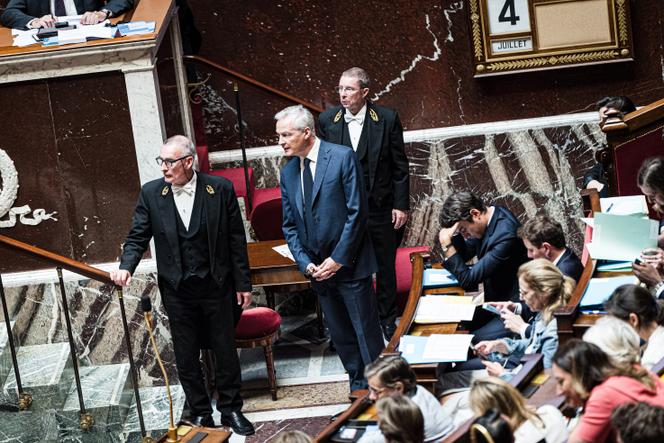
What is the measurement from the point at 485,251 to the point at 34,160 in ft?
7.79

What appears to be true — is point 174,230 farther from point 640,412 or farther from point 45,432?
point 640,412

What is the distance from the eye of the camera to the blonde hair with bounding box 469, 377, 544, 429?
3.25 meters

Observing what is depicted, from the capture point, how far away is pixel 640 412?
2885mm

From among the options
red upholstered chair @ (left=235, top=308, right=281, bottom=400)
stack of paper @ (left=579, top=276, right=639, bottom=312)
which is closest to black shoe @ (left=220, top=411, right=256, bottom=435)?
red upholstered chair @ (left=235, top=308, right=281, bottom=400)

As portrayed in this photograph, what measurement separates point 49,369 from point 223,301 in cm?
92

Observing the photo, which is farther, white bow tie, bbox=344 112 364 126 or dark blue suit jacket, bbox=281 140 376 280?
white bow tie, bbox=344 112 364 126

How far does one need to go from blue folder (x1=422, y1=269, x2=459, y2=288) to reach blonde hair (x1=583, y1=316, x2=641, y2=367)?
1.64m

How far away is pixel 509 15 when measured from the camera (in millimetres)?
7355

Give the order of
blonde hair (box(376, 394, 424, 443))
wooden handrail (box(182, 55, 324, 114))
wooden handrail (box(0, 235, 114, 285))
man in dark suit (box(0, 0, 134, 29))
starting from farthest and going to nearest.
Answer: wooden handrail (box(182, 55, 324, 114)) → man in dark suit (box(0, 0, 134, 29)) → wooden handrail (box(0, 235, 114, 285)) → blonde hair (box(376, 394, 424, 443))

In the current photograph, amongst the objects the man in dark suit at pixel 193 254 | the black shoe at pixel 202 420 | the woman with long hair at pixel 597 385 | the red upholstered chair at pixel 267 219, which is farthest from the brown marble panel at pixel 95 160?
the woman with long hair at pixel 597 385

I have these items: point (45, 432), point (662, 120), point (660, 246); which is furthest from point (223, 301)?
point (662, 120)

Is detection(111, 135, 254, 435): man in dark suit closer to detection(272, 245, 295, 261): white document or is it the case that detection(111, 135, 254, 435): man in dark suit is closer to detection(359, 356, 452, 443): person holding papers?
detection(272, 245, 295, 261): white document

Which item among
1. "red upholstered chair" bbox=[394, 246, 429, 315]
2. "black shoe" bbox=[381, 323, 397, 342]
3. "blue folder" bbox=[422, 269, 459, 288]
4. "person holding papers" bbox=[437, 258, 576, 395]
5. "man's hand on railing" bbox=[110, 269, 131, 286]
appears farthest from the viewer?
"red upholstered chair" bbox=[394, 246, 429, 315]

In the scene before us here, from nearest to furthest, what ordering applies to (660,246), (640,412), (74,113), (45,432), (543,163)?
(640,412), (660,246), (45,432), (74,113), (543,163)
